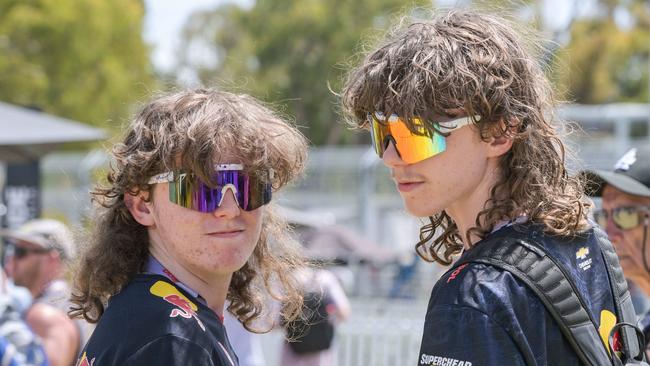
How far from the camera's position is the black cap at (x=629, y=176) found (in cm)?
332

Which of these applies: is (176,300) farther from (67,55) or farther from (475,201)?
(67,55)

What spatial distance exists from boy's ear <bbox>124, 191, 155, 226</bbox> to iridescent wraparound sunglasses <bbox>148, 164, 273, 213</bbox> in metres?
0.07

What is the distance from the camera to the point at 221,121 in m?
2.46

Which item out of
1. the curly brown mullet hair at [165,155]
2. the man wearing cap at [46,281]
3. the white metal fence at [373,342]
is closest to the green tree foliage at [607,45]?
the white metal fence at [373,342]

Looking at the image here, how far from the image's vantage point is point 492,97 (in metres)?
2.06

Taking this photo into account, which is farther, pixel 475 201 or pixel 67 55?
pixel 67 55

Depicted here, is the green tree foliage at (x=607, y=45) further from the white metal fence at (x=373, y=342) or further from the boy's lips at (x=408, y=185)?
the boy's lips at (x=408, y=185)

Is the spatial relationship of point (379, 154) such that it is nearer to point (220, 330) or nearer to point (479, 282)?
point (479, 282)

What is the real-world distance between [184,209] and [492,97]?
2.95ft

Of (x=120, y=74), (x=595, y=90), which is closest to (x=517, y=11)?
(x=120, y=74)

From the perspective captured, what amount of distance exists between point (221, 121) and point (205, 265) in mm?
392

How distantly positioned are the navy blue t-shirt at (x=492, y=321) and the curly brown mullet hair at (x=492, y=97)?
105mm

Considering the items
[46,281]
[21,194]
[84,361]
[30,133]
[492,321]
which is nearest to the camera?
[492,321]

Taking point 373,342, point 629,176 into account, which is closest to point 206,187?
point 629,176
